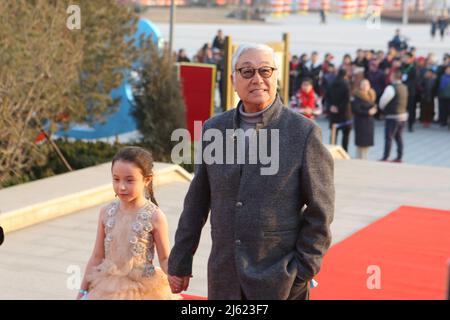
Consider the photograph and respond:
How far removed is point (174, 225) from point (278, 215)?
19.6 feet

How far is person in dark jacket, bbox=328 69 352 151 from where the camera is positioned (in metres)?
16.8

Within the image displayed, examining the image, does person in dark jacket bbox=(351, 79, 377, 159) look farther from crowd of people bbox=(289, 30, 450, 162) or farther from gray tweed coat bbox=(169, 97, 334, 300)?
gray tweed coat bbox=(169, 97, 334, 300)

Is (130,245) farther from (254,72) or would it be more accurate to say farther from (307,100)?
(307,100)

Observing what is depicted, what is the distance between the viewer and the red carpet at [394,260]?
25.6 ft

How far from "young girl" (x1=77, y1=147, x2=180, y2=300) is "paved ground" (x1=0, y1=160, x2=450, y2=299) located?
2.35m

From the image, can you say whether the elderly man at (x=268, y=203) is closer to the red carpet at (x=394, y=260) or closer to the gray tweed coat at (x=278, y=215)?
the gray tweed coat at (x=278, y=215)

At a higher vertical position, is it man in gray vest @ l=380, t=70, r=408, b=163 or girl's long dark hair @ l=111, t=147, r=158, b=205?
girl's long dark hair @ l=111, t=147, r=158, b=205

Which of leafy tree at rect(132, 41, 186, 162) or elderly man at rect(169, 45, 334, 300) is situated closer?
elderly man at rect(169, 45, 334, 300)

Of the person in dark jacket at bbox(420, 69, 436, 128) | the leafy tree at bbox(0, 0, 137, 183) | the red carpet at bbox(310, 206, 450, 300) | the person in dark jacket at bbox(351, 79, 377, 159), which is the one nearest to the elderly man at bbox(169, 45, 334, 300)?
the red carpet at bbox(310, 206, 450, 300)

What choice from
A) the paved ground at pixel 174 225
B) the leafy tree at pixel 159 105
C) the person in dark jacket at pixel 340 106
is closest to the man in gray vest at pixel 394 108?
the person in dark jacket at pixel 340 106

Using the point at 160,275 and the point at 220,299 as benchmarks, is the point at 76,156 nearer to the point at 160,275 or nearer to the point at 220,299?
the point at 160,275

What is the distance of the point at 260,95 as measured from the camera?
4.43 metres

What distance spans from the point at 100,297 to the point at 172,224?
515 cm

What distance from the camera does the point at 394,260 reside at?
29.2 feet
